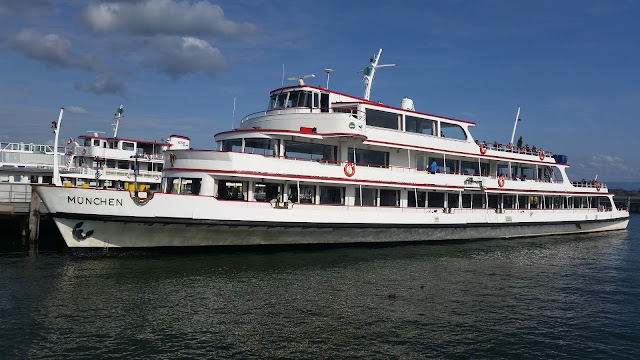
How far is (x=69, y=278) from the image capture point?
14.4 m

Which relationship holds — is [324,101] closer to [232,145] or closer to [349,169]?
[349,169]

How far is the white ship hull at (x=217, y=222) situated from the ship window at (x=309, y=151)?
2.26m

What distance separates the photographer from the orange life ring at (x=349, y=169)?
20.3 meters

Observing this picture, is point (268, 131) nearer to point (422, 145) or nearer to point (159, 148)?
point (422, 145)

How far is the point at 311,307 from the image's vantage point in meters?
12.3

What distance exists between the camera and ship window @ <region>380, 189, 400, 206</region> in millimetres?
22230

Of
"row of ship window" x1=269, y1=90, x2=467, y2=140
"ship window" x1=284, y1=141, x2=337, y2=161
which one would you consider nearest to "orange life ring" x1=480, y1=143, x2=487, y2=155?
"row of ship window" x1=269, y1=90, x2=467, y2=140

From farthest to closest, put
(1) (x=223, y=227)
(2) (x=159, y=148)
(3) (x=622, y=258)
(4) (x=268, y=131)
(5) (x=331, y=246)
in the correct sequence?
(2) (x=159, y=148)
(3) (x=622, y=258)
(5) (x=331, y=246)
(4) (x=268, y=131)
(1) (x=223, y=227)

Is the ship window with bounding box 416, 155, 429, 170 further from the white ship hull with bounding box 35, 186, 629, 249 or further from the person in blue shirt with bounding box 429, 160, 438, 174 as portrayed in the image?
the white ship hull with bounding box 35, 186, 629, 249

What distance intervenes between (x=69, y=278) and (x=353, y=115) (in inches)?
486

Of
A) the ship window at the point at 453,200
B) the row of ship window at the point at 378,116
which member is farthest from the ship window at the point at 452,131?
the ship window at the point at 453,200

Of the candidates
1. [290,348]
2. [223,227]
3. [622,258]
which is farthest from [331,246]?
[622,258]

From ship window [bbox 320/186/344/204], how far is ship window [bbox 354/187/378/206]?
91 cm

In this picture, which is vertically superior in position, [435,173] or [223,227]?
[435,173]
